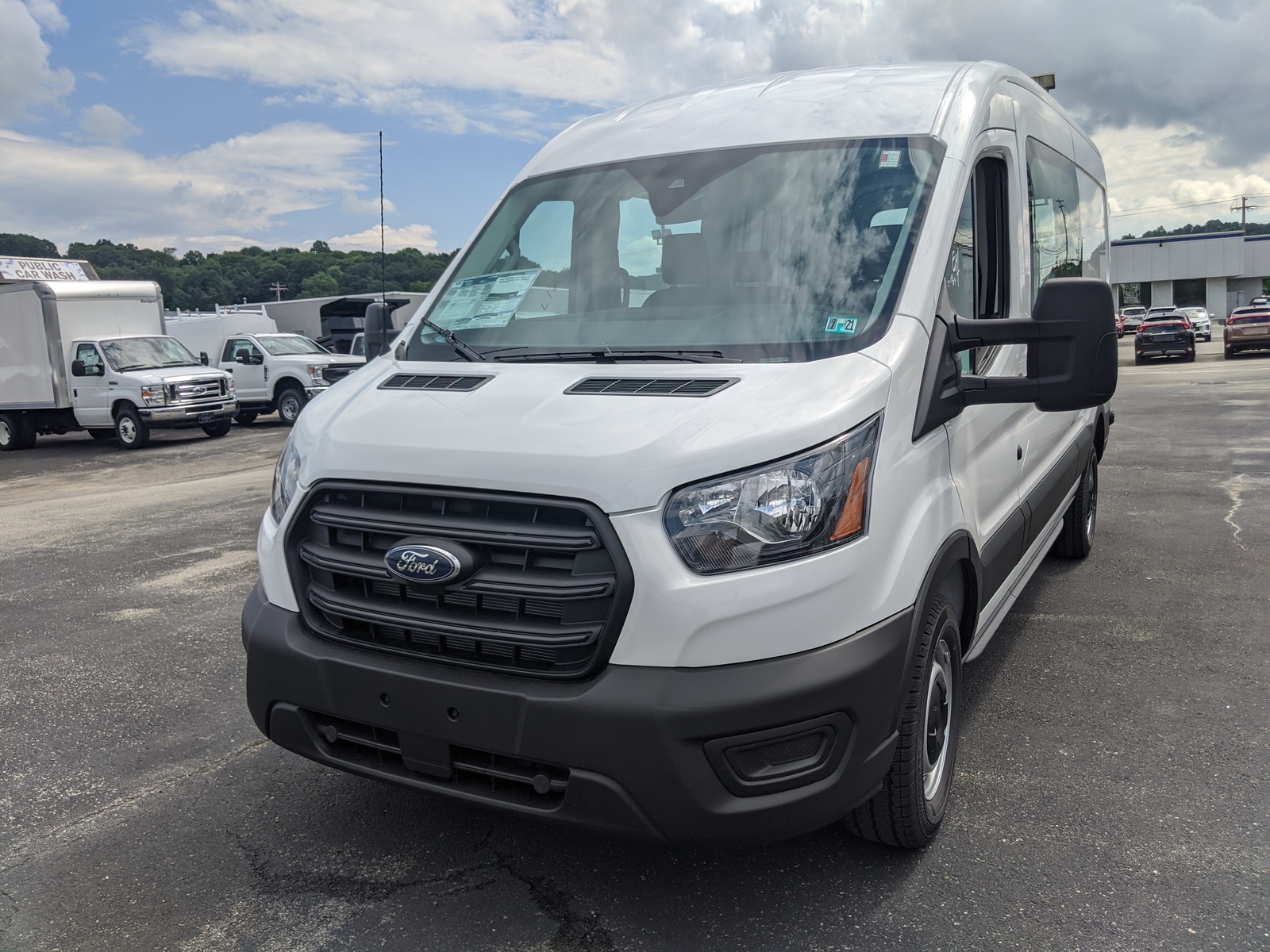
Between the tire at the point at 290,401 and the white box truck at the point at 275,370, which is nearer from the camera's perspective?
the white box truck at the point at 275,370

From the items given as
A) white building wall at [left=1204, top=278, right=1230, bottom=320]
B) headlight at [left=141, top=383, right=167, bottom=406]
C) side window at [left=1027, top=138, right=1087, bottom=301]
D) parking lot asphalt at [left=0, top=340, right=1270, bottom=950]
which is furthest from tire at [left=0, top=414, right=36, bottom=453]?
white building wall at [left=1204, top=278, right=1230, bottom=320]

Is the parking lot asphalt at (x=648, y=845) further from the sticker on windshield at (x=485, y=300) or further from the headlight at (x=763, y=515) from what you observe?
the sticker on windshield at (x=485, y=300)

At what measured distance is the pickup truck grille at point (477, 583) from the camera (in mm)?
2488

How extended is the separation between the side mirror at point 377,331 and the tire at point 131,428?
16150 millimetres

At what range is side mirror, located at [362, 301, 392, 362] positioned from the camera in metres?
4.29

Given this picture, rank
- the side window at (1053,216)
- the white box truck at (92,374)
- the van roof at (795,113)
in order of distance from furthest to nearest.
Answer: the white box truck at (92,374)
the side window at (1053,216)
the van roof at (795,113)

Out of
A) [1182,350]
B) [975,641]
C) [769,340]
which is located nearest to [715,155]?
[769,340]

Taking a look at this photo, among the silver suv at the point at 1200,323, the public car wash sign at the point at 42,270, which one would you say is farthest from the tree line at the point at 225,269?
the silver suv at the point at 1200,323

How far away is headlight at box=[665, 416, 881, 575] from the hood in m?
0.04

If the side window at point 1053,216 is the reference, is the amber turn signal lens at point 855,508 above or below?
below

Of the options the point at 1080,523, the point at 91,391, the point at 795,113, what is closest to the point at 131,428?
the point at 91,391

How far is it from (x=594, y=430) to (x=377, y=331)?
6.70 ft

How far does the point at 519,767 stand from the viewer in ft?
8.49

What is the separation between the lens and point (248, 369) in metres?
22.1
